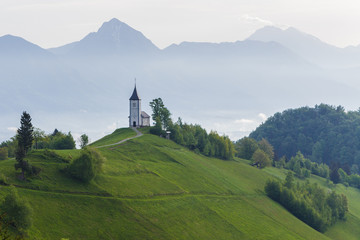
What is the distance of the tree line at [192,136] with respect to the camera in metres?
135

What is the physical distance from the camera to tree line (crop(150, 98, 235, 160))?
135 meters

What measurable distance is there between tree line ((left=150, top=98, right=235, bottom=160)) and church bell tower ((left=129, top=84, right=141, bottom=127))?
492 centimetres

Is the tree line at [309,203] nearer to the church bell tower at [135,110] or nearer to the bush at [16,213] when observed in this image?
the church bell tower at [135,110]

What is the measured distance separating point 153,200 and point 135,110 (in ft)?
206

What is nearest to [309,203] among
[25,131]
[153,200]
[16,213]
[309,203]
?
[309,203]

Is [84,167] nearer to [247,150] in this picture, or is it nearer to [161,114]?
[161,114]

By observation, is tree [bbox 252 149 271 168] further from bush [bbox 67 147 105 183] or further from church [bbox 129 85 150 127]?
bush [bbox 67 147 105 183]

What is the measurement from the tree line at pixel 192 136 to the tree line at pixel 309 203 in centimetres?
2483

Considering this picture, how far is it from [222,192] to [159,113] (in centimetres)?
4697

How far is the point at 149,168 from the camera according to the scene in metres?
94.5

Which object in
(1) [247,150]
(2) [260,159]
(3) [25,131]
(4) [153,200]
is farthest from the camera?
(1) [247,150]

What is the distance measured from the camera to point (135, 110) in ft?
454

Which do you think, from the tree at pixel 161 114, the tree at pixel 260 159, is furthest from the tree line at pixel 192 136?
the tree at pixel 260 159

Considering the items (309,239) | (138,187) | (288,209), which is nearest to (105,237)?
(138,187)
